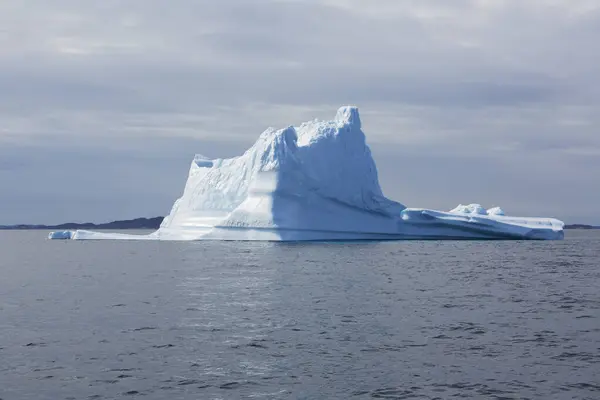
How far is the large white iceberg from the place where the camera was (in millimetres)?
39594

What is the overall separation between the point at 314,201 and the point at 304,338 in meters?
28.6

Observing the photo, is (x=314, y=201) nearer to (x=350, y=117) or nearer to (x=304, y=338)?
(x=350, y=117)

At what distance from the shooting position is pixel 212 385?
28.9 ft

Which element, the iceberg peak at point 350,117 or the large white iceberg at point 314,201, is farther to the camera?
the iceberg peak at point 350,117

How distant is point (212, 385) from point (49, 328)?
219 inches

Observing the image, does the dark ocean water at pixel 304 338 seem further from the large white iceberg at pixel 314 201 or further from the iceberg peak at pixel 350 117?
the iceberg peak at pixel 350 117

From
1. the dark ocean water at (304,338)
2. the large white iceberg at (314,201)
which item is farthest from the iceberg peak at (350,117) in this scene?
the dark ocean water at (304,338)

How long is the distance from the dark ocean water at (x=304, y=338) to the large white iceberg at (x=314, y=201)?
17.4 m

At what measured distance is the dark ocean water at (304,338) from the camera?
8719mm

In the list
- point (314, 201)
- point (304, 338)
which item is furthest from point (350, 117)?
point (304, 338)

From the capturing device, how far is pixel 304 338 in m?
11.8

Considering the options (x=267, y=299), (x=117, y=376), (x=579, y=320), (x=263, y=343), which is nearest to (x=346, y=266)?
(x=267, y=299)

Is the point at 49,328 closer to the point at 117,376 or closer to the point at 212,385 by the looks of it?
the point at 117,376

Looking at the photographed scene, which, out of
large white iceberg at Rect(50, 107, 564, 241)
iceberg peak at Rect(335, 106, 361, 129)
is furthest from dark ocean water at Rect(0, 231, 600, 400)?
iceberg peak at Rect(335, 106, 361, 129)
